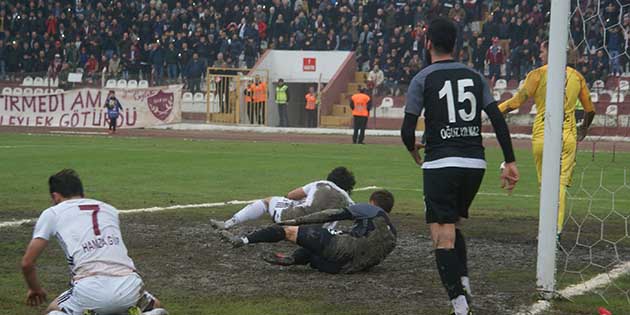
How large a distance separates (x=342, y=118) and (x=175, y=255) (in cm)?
3426

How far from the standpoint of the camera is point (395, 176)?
818 inches

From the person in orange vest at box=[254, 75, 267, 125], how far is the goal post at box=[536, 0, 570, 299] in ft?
122

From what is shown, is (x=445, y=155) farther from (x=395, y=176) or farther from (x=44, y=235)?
(x=395, y=176)

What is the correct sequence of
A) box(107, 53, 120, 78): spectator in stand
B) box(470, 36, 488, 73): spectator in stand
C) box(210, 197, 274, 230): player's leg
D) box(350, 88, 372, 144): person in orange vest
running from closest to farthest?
1. box(210, 197, 274, 230): player's leg
2. box(350, 88, 372, 144): person in orange vest
3. box(470, 36, 488, 73): spectator in stand
4. box(107, 53, 120, 78): spectator in stand

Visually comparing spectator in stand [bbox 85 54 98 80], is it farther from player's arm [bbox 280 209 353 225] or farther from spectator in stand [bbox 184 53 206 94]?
player's arm [bbox 280 209 353 225]

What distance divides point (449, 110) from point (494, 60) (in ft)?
114

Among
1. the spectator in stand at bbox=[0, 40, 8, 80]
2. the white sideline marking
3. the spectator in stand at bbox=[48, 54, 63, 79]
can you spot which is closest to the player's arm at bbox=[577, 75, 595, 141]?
the white sideline marking

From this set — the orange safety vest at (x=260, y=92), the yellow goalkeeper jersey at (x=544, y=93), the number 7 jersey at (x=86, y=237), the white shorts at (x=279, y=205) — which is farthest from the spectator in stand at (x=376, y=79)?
the number 7 jersey at (x=86, y=237)

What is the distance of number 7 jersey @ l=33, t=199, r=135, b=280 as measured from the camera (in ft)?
21.8

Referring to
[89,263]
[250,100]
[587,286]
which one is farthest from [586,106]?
[250,100]

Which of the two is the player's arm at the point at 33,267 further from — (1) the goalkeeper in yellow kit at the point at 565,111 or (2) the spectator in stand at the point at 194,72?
(2) the spectator in stand at the point at 194,72

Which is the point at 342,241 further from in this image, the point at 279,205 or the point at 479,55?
the point at 479,55

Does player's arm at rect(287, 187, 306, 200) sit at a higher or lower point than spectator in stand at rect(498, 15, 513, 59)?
lower

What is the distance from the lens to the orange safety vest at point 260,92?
148ft
